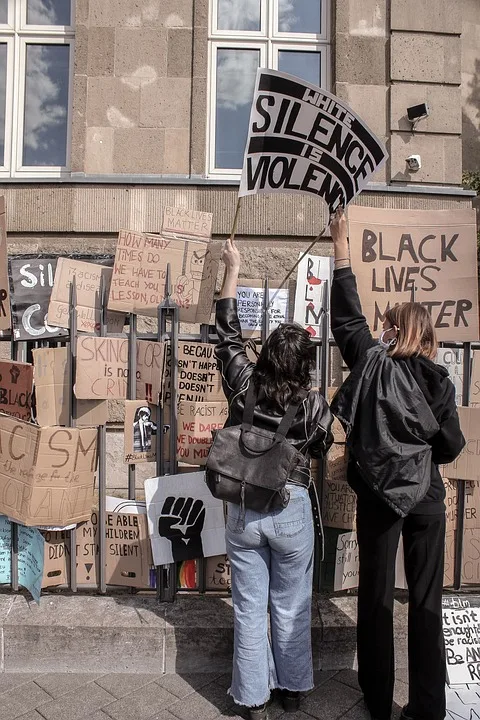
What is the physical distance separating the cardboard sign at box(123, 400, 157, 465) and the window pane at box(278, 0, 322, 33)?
5.93 m

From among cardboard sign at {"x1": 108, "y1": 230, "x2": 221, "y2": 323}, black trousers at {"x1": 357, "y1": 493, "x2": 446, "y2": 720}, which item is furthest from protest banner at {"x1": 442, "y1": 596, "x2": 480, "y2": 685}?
cardboard sign at {"x1": 108, "y1": 230, "x2": 221, "y2": 323}

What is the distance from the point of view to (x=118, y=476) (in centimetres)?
589

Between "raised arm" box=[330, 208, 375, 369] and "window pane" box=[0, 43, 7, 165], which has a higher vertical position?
"window pane" box=[0, 43, 7, 165]

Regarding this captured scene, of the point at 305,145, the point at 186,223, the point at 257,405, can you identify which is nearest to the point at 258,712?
the point at 257,405

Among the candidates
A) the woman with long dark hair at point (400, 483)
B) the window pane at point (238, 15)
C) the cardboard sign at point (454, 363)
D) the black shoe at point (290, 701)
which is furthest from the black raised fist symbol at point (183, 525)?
the window pane at point (238, 15)

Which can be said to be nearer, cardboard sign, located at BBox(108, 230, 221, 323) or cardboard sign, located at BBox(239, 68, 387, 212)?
cardboard sign, located at BBox(239, 68, 387, 212)

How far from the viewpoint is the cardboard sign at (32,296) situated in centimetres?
312

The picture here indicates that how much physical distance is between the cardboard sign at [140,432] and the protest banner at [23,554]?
71 centimetres

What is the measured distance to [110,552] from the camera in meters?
3.19

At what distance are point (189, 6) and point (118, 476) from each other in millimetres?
5348

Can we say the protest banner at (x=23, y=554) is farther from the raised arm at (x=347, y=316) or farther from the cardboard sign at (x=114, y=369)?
the raised arm at (x=347, y=316)

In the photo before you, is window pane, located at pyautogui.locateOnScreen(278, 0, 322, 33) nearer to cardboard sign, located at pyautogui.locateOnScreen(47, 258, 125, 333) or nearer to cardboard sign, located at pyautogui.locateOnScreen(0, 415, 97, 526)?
cardboard sign, located at pyautogui.locateOnScreen(47, 258, 125, 333)

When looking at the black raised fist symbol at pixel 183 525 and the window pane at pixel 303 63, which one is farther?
the window pane at pixel 303 63

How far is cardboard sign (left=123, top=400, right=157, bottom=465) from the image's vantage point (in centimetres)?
306
